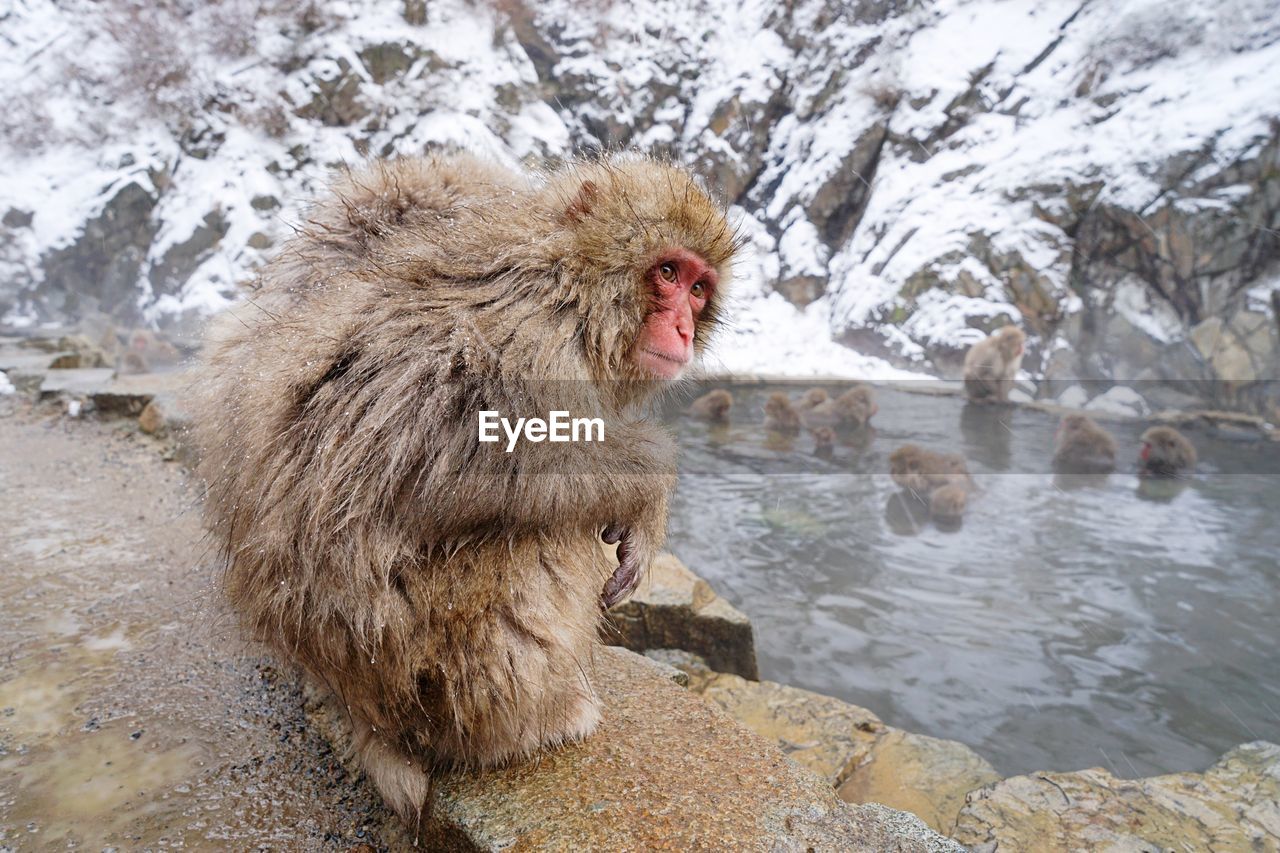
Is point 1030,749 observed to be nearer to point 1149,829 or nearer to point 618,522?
point 1149,829

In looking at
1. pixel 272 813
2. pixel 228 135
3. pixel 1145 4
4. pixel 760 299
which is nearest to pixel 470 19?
pixel 228 135

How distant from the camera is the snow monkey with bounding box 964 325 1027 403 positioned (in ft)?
26.6

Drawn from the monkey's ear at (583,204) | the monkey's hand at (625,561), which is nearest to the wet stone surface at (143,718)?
the monkey's hand at (625,561)

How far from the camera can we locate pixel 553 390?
123 centimetres

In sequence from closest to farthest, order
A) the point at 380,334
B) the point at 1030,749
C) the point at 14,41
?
the point at 380,334 → the point at 1030,749 → the point at 14,41

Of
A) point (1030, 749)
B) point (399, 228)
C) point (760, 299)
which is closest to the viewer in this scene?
point (399, 228)

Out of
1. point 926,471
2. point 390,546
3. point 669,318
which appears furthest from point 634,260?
point 926,471

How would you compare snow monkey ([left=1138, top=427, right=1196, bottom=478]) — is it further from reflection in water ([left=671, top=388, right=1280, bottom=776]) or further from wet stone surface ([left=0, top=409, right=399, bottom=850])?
wet stone surface ([left=0, top=409, right=399, bottom=850])

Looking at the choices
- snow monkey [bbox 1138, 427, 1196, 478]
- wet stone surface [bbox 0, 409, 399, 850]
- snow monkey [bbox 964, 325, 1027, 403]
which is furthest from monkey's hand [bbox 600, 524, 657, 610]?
snow monkey [bbox 964, 325, 1027, 403]

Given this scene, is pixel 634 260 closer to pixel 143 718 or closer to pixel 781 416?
pixel 143 718

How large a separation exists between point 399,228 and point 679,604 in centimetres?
160

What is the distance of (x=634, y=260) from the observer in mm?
1405

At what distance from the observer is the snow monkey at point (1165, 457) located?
249 inches

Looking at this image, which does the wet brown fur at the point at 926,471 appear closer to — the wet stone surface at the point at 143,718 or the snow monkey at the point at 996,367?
the snow monkey at the point at 996,367
